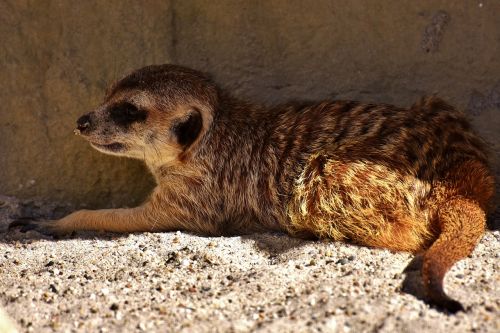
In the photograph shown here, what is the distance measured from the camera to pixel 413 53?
124 inches

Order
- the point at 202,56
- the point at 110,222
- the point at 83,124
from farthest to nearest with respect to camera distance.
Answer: the point at 202,56 < the point at 110,222 < the point at 83,124

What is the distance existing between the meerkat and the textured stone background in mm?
249

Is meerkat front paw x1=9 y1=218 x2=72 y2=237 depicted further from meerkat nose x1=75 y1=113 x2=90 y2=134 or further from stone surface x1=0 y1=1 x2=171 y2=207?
meerkat nose x1=75 y1=113 x2=90 y2=134

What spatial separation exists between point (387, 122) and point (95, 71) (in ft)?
4.35

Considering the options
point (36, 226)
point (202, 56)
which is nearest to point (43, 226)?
point (36, 226)

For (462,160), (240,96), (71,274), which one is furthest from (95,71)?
(462,160)

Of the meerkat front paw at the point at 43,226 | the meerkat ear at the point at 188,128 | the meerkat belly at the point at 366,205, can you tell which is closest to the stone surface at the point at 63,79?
the meerkat front paw at the point at 43,226

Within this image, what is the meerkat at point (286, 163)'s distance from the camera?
2.56 meters

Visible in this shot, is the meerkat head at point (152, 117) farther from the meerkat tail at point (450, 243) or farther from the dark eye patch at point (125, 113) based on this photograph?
the meerkat tail at point (450, 243)

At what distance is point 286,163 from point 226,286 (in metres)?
0.76

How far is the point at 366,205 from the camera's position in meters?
2.58

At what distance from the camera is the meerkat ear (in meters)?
2.89

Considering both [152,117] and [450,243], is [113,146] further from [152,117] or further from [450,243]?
[450,243]

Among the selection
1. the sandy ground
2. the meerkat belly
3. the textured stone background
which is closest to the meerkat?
the meerkat belly
